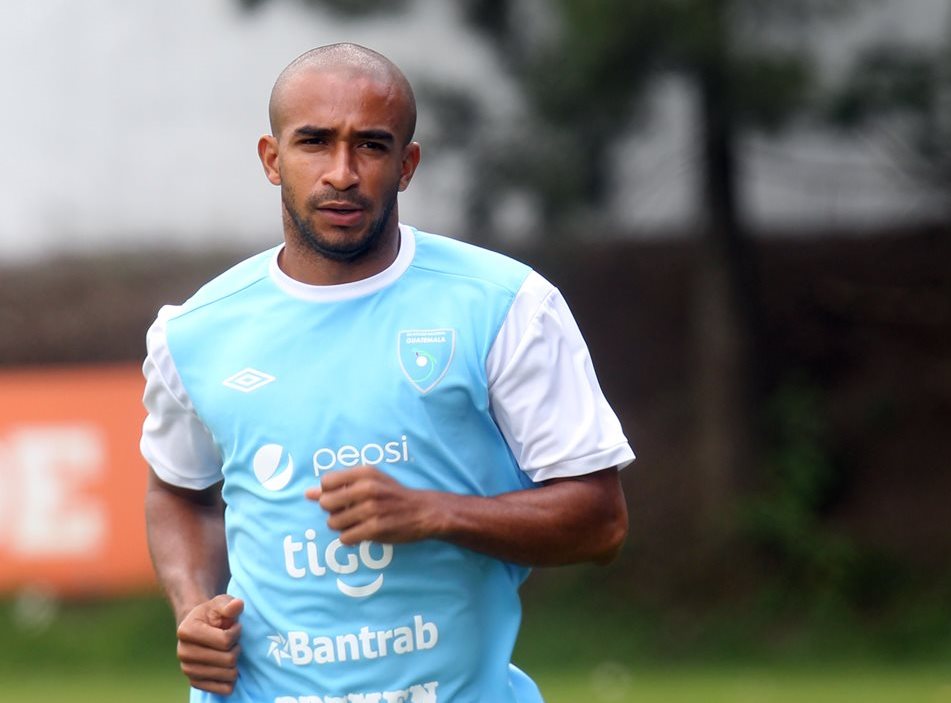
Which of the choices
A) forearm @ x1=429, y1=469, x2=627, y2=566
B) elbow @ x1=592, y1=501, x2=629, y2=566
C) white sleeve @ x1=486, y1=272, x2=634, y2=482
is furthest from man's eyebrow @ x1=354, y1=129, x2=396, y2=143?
elbow @ x1=592, y1=501, x2=629, y2=566

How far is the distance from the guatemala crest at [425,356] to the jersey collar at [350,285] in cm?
11

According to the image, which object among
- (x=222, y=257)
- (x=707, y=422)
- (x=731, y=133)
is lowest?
(x=707, y=422)

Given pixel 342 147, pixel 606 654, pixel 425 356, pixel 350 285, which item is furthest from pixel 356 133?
pixel 606 654

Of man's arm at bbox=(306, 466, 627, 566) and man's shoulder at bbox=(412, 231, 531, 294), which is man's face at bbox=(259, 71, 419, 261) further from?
man's arm at bbox=(306, 466, 627, 566)

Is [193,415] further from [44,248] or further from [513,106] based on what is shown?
[44,248]

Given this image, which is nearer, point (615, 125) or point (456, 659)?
point (456, 659)

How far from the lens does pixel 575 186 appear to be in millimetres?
11703

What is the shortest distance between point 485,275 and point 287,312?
0.32m

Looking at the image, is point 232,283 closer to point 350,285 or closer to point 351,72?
point 350,285

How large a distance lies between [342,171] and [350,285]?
199 mm

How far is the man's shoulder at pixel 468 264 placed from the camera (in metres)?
2.78

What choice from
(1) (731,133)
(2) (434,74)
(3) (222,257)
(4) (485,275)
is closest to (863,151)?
(1) (731,133)

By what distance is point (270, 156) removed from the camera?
2857 millimetres

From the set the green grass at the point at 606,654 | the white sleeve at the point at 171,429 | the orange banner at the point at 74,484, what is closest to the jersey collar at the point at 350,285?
the white sleeve at the point at 171,429
